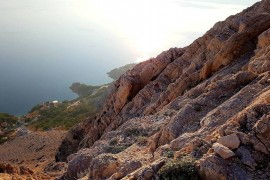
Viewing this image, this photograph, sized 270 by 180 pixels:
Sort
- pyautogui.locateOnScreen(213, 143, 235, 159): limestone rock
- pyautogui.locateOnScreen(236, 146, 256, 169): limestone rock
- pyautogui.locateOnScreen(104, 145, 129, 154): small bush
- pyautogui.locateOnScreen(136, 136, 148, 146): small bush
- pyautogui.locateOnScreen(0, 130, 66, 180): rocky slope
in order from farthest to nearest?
pyautogui.locateOnScreen(0, 130, 66, 180): rocky slope → pyautogui.locateOnScreen(104, 145, 129, 154): small bush → pyautogui.locateOnScreen(136, 136, 148, 146): small bush → pyautogui.locateOnScreen(213, 143, 235, 159): limestone rock → pyautogui.locateOnScreen(236, 146, 256, 169): limestone rock

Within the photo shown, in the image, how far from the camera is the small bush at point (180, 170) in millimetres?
11430

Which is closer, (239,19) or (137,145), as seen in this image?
(137,145)

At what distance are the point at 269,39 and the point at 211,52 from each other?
22.9 feet

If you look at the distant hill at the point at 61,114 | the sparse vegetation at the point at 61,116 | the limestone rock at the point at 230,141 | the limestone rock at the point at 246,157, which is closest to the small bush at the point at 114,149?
the limestone rock at the point at 230,141

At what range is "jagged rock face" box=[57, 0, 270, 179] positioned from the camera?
11773mm

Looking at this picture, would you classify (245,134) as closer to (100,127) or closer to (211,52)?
(211,52)

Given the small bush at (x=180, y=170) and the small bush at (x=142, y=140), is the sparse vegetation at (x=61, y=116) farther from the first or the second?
the small bush at (x=180, y=170)

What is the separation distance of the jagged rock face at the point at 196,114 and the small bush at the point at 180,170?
276mm

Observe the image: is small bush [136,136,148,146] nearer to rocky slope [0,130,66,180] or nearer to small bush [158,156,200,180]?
small bush [158,156,200,180]

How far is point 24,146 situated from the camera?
54.3 meters

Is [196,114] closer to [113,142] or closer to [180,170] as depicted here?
[113,142]

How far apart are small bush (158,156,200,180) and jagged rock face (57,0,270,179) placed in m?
0.28

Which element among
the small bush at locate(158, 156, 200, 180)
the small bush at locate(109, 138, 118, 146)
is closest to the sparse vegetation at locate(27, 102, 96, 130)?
the small bush at locate(109, 138, 118, 146)

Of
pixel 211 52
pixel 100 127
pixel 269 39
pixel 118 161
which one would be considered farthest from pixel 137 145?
pixel 100 127
